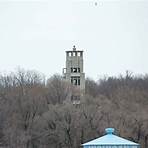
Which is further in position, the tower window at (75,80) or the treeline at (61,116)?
the tower window at (75,80)

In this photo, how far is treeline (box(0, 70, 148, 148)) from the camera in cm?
10981

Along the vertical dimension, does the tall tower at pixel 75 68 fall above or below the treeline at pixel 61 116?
above

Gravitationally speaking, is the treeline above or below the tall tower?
below

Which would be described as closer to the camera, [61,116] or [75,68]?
[61,116]

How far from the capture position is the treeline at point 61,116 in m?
110

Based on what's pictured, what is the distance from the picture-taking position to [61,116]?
111 metres

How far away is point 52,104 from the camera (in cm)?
12294

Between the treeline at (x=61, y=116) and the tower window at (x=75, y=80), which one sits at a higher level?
the tower window at (x=75, y=80)

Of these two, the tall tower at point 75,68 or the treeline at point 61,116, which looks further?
the tall tower at point 75,68

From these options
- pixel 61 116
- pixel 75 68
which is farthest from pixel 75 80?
pixel 61 116

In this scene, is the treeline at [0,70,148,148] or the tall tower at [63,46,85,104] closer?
the treeline at [0,70,148,148]

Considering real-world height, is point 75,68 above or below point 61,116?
above

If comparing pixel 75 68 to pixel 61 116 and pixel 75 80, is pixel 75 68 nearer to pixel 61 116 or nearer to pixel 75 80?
pixel 75 80

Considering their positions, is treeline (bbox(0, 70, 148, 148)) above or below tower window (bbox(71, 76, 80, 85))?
below
